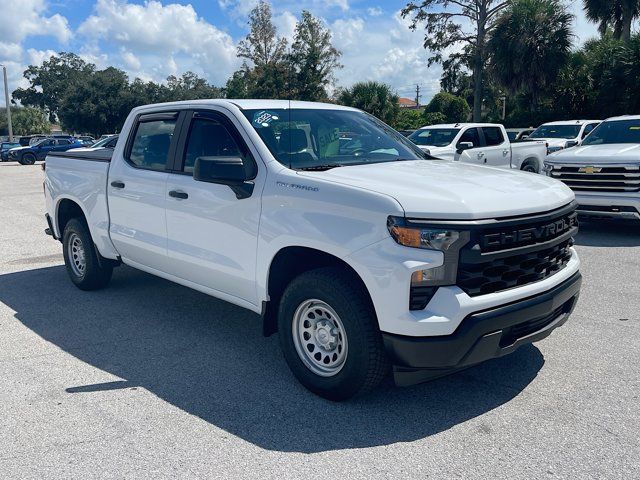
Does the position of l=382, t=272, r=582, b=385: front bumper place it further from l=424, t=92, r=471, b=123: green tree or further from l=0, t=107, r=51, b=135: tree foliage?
l=0, t=107, r=51, b=135: tree foliage

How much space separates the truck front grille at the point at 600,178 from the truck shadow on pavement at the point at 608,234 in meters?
0.62

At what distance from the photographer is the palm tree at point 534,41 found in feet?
104

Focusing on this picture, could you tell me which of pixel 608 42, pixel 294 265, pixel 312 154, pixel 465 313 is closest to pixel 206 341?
pixel 294 265

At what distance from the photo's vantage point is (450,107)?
45469 mm

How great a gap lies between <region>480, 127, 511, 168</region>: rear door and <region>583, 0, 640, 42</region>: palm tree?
2449cm

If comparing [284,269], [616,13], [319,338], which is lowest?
[319,338]

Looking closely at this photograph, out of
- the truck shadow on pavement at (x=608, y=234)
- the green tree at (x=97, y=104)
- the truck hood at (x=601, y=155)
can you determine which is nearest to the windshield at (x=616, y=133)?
the truck hood at (x=601, y=155)

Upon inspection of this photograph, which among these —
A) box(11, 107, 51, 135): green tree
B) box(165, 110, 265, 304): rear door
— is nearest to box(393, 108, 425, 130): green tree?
box(165, 110, 265, 304): rear door

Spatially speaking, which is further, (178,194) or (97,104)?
(97,104)

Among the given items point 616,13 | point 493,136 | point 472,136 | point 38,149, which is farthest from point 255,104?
point 616,13

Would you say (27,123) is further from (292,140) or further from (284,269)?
(284,269)

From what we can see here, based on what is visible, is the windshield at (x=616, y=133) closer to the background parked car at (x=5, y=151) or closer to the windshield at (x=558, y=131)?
the windshield at (x=558, y=131)

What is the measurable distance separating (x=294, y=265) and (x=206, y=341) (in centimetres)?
136

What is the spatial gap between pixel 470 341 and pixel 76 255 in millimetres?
4843
